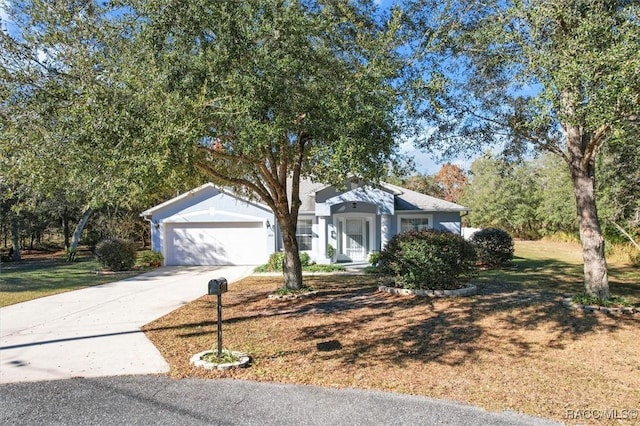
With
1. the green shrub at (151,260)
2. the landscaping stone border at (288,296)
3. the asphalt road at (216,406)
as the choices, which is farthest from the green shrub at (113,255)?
the asphalt road at (216,406)

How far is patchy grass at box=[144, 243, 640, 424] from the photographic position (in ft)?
17.6

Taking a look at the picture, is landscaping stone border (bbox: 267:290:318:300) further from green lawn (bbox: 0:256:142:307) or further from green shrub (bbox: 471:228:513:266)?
green shrub (bbox: 471:228:513:266)

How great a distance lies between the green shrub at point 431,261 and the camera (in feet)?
36.8

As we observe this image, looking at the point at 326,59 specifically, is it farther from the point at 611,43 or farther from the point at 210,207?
the point at 210,207

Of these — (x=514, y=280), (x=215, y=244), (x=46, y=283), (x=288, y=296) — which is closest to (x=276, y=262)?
(x=215, y=244)

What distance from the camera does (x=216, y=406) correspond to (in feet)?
16.1

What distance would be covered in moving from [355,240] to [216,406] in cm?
1642

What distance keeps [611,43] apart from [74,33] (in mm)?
8859

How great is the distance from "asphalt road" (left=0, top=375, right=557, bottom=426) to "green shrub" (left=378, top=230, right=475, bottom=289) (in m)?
6.34

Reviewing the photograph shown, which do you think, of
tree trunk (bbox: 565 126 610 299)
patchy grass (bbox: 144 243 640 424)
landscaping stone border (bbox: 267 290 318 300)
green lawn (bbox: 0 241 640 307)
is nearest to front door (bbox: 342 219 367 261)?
green lawn (bbox: 0 241 640 307)

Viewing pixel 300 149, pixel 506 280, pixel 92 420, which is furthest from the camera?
pixel 506 280

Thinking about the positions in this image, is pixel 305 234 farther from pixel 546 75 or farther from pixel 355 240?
pixel 546 75

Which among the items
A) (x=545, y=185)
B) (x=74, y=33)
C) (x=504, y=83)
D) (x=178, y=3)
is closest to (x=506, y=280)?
(x=504, y=83)

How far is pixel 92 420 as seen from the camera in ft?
15.0
